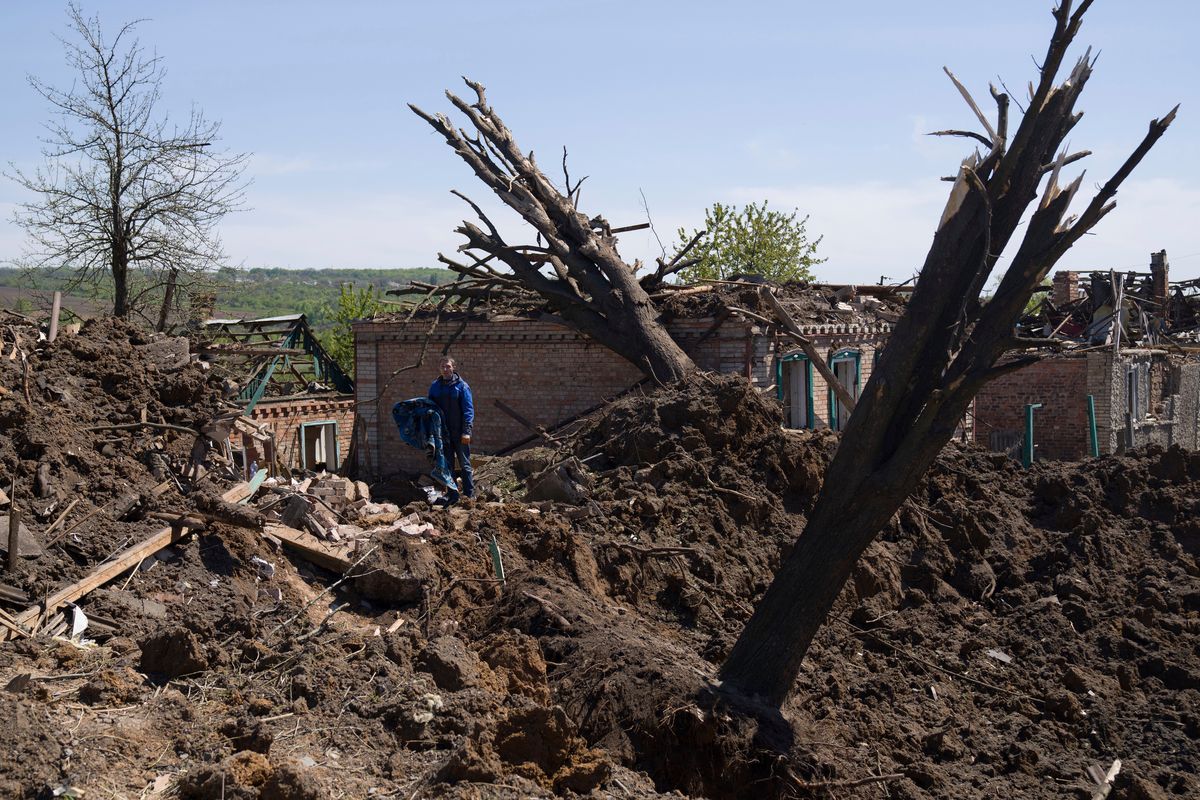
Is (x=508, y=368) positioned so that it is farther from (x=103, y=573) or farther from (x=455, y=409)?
(x=103, y=573)

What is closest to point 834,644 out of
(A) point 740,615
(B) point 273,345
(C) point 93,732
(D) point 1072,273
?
(A) point 740,615

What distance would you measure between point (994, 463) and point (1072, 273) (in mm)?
17239

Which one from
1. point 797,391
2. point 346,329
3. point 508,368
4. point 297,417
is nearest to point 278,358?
point 297,417

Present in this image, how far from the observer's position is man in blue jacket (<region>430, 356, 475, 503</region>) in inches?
464

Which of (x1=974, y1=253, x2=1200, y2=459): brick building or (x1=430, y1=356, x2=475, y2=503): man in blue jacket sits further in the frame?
(x1=974, y1=253, x2=1200, y2=459): brick building

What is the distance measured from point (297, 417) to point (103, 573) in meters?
16.3

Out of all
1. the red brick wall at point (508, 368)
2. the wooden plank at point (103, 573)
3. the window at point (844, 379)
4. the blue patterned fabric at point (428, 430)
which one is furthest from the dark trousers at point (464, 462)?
the window at point (844, 379)

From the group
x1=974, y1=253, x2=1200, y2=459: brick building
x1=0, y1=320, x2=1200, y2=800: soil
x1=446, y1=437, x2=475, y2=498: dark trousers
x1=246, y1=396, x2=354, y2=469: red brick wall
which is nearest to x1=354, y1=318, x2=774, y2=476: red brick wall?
x1=246, y1=396, x2=354, y2=469: red brick wall

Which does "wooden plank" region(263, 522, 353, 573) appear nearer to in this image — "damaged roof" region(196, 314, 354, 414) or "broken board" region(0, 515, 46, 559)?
"broken board" region(0, 515, 46, 559)

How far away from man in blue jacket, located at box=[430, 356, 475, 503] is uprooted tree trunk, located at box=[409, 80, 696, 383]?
388 cm

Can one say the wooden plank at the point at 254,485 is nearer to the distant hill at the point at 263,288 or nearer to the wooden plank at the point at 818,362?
the wooden plank at the point at 818,362

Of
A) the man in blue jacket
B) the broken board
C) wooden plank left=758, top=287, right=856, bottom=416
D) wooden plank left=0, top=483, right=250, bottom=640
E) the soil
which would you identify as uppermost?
wooden plank left=758, top=287, right=856, bottom=416

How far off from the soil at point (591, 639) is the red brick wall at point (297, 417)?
11496 mm

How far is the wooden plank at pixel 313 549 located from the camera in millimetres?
8477
